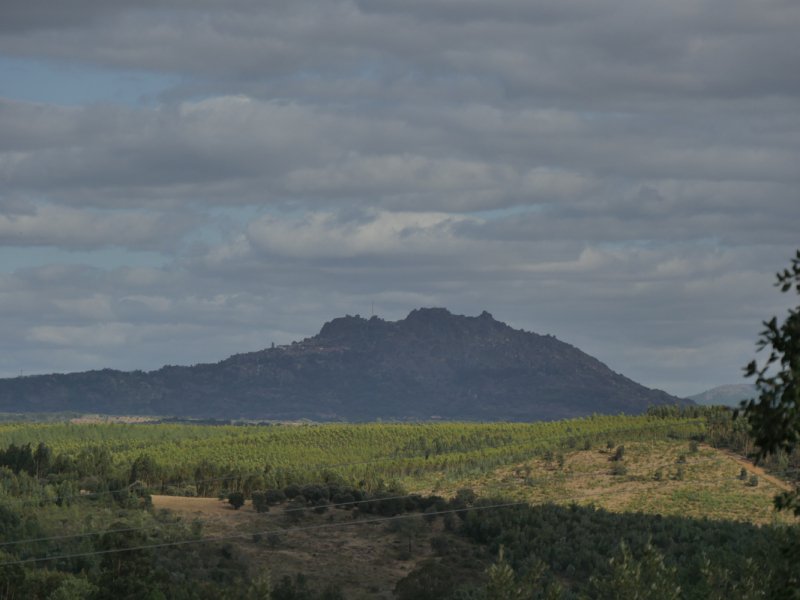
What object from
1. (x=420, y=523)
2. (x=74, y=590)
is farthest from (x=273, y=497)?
(x=74, y=590)

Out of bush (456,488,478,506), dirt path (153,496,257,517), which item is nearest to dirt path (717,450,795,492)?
bush (456,488,478,506)

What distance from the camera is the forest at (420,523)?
2815 inches

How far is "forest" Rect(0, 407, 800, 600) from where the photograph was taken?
7150 centimetres

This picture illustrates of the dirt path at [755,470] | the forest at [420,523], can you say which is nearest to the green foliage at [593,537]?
the forest at [420,523]

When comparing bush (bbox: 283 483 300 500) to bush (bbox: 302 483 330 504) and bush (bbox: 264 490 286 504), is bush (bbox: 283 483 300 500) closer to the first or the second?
bush (bbox: 302 483 330 504)

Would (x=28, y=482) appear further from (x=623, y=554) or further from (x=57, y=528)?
→ (x=623, y=554)

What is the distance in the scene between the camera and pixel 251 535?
362ft

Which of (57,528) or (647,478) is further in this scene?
(647,478)

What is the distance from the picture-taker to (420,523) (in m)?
118

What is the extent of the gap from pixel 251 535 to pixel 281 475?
142ft

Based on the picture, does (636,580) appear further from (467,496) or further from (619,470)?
(619,470)

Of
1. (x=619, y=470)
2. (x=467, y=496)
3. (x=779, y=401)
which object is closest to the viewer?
(x=779, y=401)

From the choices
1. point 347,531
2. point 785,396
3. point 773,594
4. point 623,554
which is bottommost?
point 347,531

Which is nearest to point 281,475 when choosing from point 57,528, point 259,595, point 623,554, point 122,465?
point 122,465
